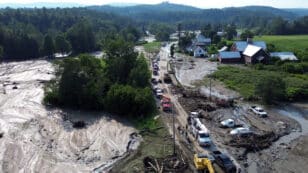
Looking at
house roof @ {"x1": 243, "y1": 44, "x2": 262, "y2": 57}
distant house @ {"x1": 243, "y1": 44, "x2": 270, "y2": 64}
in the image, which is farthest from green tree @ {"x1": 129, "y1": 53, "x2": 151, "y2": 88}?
house roof @ {"x1": 243, "y1": 44, "x2": 262, "y2": 57}

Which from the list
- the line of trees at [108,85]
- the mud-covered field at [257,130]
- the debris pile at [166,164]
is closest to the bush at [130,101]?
the line of trees at [108,85]

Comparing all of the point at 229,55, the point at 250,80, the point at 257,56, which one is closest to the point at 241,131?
the point at 250,80

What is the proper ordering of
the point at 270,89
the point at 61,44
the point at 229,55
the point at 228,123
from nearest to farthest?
the point at 228,123 < the point at 270,89 < the point at 229,55 < the point at 61,44

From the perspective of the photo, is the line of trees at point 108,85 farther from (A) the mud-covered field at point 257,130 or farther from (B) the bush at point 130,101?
(A) the mud-covered field at point 257,130

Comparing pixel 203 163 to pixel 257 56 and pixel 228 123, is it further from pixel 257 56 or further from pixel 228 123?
pixel 257 56

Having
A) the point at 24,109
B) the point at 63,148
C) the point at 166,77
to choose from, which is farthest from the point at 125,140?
the point at 166,77

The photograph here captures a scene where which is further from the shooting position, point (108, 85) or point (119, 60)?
point (119, 60)

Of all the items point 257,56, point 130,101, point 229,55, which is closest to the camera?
point 130,101
